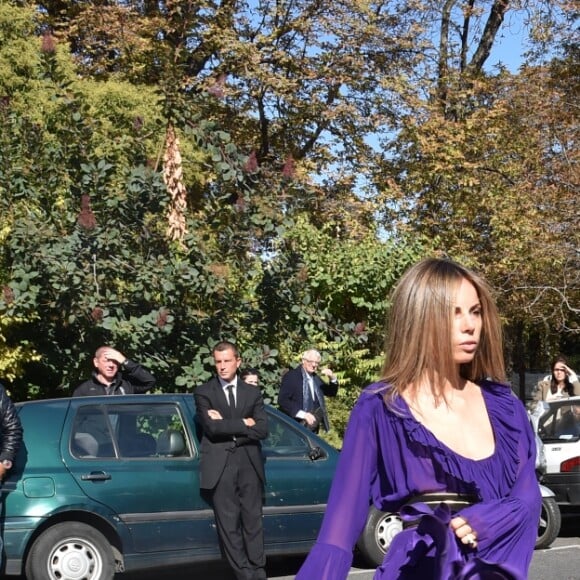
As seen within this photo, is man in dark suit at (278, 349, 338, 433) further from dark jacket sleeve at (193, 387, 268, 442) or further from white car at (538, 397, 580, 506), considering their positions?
dark jacket sleeve at (193, 387, 268, 442)

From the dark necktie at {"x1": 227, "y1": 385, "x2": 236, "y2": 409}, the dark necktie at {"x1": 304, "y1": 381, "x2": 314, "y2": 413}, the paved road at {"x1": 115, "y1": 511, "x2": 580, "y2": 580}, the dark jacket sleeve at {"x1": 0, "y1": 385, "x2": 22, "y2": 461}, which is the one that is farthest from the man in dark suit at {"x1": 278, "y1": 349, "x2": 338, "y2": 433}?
the dark jacket sleeve at {"x1": 0, "y1": 385, "x2": 22, "y2": 461}

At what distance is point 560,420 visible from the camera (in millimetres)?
12945

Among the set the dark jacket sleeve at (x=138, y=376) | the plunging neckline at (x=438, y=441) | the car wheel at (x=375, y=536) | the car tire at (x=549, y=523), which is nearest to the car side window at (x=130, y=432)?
the dark jacket sleeve at (x=138, y=376)

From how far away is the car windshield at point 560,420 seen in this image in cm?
1282

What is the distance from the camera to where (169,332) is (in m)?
11.8

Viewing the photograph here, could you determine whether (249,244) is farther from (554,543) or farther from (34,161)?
(554,543)

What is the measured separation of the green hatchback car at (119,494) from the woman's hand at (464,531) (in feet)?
19.5

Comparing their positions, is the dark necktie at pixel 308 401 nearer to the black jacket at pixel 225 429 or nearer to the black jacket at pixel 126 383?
the black jacket at pixel 126 383

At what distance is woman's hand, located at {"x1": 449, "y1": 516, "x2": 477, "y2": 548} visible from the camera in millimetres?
2729

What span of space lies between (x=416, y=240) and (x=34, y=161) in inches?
226

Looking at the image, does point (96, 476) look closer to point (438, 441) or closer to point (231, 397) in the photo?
point (231, 397)

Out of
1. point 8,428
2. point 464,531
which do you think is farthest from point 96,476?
point 464,531

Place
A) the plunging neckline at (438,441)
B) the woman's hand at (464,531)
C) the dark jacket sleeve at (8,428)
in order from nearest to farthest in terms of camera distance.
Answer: the woman's hand at (464,531)
the plunging neckline at (438,441)
the dark jacket sleeve at (8,428)

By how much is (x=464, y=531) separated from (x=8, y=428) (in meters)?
5.72
